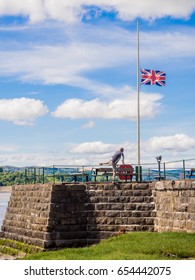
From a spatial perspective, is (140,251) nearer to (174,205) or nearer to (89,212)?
(174,205)

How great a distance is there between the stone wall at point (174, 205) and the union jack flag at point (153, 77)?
785 centimetres

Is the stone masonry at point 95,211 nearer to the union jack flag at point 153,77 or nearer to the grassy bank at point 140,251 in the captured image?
the grassy bank at point 140,251

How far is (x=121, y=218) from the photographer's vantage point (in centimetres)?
2802

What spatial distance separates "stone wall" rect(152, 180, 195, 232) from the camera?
25.3 metres

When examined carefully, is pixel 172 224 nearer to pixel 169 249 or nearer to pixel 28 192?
pixel 169 249

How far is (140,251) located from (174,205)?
617 cm

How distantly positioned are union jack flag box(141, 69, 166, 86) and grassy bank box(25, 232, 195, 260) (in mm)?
12196

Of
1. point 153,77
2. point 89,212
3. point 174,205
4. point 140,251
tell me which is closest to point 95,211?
point 89,212

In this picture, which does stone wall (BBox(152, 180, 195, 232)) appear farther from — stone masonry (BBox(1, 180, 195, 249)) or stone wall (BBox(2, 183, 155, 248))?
stone wall (BBox(2, 183, 155, 248))

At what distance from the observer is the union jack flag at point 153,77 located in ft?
109

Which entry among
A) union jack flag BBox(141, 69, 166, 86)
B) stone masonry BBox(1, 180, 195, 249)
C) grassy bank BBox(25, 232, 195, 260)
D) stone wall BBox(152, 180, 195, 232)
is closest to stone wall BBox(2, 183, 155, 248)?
stone masonry BBox(1, 180, 195, 249)

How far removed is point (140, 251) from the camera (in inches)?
811
